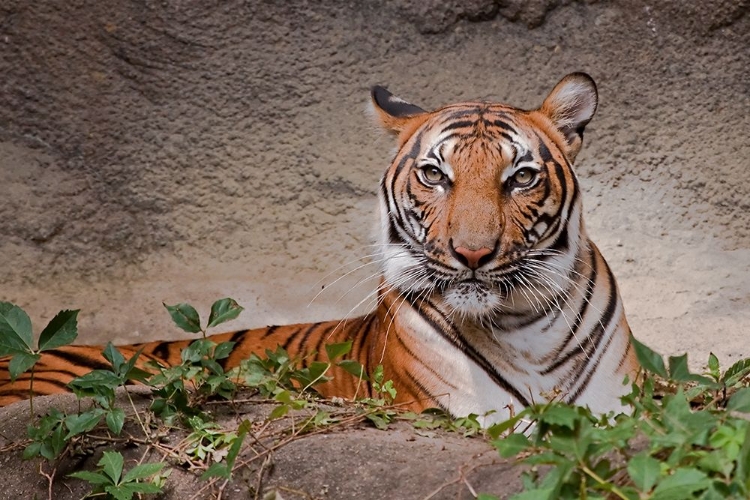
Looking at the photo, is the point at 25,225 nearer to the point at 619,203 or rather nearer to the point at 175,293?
the point at 175,293

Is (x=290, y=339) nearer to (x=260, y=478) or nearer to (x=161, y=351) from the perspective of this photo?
(x=161, y=351)

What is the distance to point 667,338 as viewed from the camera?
453cm

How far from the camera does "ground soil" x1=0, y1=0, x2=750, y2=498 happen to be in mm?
4891

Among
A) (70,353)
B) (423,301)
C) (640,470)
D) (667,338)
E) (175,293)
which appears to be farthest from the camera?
(175,293)

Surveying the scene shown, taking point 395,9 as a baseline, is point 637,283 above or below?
below

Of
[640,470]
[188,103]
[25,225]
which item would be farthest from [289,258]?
[640,470]

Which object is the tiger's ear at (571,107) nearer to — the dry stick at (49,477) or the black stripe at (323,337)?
the black stripe at (323,337)

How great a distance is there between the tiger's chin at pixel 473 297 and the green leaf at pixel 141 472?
0.99m

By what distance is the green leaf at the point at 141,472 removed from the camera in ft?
7.80

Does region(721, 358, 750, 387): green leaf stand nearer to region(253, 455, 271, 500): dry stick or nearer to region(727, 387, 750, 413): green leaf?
region(727, 387, 750, 413): green leaf

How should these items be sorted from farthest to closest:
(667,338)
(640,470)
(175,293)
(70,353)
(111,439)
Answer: (175,293), (667,338), (70,353), (111,439), (640,470)

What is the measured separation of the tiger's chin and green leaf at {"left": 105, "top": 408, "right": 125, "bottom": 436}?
39.0 inches

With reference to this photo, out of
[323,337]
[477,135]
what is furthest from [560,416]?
[323,337]

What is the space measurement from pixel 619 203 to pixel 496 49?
0.90 metres
